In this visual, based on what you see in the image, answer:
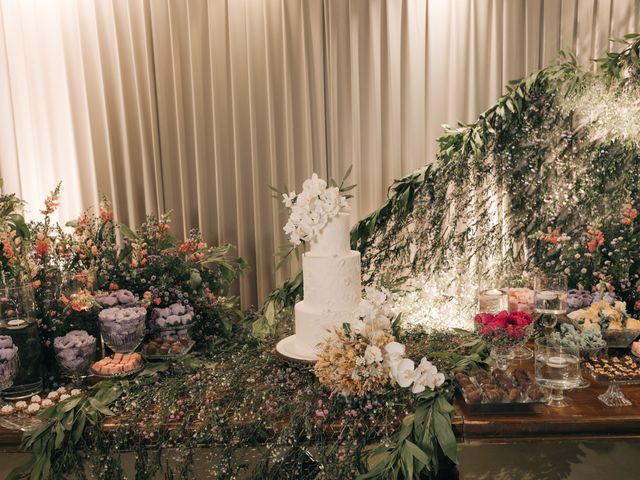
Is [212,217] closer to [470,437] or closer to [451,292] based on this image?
[451,292]

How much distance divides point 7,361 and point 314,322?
43.4 inches

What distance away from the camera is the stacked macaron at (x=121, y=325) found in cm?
226

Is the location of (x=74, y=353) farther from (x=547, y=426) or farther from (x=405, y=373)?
(x=547, y=426)

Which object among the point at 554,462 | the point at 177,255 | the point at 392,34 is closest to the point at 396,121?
the point at 392,34

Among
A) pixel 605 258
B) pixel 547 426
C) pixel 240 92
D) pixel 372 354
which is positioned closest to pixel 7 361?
pixel 372 354

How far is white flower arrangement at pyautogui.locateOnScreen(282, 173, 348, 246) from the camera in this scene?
2.25m

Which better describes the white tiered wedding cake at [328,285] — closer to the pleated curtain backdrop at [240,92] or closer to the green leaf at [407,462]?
the green leaf at [407,462]

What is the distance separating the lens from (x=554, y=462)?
3.02 m

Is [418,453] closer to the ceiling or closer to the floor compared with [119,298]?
closer to the floor

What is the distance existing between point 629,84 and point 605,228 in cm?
76

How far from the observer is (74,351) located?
2.20 m

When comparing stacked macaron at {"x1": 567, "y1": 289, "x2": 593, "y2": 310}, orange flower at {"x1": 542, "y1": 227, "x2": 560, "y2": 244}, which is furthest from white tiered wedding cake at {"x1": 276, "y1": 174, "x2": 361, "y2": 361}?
orange flower at {"x1": 542, "y1": 227, "x2": 560, "y2": 244}

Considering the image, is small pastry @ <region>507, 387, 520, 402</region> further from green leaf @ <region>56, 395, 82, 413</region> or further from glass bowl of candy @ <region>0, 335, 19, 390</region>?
glass bowl of candy @ <region>0, 335, 19, 390</region>

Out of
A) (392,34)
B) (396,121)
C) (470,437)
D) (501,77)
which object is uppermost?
(392,34)
